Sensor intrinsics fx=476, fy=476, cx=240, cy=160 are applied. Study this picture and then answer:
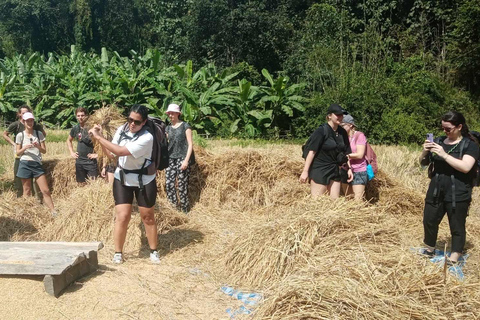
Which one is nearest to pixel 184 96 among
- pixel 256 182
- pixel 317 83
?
pixel 317 83

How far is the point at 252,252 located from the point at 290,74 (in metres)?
18.3

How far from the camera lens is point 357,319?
325cm

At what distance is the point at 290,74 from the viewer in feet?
73.4

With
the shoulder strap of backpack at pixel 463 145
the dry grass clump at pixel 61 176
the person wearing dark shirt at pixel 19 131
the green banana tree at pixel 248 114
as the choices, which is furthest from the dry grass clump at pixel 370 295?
the green banana tree at pixel 248 114

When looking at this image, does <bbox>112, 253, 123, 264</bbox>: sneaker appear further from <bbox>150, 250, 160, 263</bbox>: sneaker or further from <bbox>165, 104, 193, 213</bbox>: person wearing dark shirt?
<bbox>165, 104, 193, 213</bbox>: person wearing dark shirt

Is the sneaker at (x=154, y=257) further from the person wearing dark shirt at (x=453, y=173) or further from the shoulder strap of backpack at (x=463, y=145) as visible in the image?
the shoulder strap of backpack at (x=463, y=145)

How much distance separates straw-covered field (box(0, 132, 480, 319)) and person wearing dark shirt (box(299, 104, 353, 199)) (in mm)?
302

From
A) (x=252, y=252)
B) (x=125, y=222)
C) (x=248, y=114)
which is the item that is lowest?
(x=248, y=114)

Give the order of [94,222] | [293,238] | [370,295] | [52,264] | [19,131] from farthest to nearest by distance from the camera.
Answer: [19,131]
[94,222]
[293,238]
[52,264]
[370,295]

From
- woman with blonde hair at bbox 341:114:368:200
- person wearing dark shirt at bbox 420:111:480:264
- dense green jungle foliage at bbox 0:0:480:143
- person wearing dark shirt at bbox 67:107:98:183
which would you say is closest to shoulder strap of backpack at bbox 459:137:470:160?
person wearing dark shirt at bbox 420:111:480:264

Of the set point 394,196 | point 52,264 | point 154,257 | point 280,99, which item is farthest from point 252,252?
point 280,99

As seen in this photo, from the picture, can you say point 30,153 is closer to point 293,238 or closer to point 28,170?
point 28,170

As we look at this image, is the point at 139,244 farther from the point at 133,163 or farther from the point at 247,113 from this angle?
the point at 247,113

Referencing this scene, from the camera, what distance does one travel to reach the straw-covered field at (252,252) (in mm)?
3535
